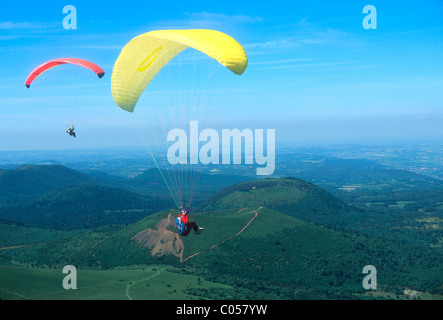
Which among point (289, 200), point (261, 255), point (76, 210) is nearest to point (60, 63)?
point (261, 255)

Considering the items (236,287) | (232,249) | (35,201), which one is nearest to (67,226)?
(35,201)

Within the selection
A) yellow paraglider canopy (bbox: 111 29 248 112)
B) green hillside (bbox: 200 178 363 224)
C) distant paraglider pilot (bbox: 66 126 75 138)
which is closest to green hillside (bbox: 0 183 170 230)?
green hillside (bbox: 200 178 363 224)

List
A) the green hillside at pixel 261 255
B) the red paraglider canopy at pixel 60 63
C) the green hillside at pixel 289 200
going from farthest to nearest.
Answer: the green hillside at pixel 289 200 → the green hillside at pixel 261 255 → the red paraglider canopy at pixel 60 63

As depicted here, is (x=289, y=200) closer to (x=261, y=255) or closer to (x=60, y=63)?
(x=261, y=255)

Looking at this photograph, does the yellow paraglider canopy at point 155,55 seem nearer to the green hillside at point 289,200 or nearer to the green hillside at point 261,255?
the green hillside at point 261,255

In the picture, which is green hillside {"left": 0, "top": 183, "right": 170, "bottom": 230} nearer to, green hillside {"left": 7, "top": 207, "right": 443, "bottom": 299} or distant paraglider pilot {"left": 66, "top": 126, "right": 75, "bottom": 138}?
green hillside {"left": 7, "top": 207, "right": 443, "bottom": 299}

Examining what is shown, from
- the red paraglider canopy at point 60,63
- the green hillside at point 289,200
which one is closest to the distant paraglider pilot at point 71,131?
the red paraglider canopy at point 60,63
